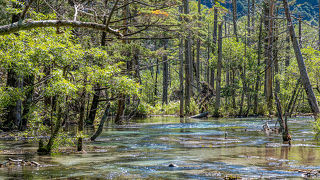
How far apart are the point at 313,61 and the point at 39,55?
1636 centimetres

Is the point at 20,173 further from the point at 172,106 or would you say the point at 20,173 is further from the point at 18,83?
the point at 172,106

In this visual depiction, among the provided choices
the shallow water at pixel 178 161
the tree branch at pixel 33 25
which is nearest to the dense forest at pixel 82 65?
the tree branch at pixel 33 25

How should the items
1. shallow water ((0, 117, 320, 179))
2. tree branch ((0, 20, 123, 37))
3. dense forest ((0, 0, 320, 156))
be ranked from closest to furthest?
1. tree branch ((0, 20, 123, 37))
2. shallow water ((0, 117, 320, 179))
3. dense forest ((0, 0, 320, 156))

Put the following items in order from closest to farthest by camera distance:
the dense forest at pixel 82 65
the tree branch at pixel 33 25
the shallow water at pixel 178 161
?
1. the tree branch at pixel 33 25
2. the shallow water at pixel 178 161
3. the dense forest at pixel 82 65

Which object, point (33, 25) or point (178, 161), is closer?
point (33, 25)

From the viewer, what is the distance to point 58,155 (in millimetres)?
9852

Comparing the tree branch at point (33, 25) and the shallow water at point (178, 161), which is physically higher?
the tree branch at point (33, 25)

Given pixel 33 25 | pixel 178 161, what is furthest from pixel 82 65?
pixel 33 25

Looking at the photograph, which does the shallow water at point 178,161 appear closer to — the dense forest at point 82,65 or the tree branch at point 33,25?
the dense forest at point 82,65

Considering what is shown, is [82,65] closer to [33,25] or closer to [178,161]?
[178,161]

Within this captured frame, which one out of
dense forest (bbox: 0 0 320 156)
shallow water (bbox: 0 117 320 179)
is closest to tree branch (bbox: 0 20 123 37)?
dense forest (bbox: 0 0 320 156)

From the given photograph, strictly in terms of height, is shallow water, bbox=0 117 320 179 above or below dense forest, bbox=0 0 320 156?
below

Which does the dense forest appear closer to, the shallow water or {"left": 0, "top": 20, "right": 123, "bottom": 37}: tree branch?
{"left": 0, "top": 20, "right": 123, "bottom": 37}: tree branch

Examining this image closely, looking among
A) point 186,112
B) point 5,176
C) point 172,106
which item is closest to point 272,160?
point 5,176
